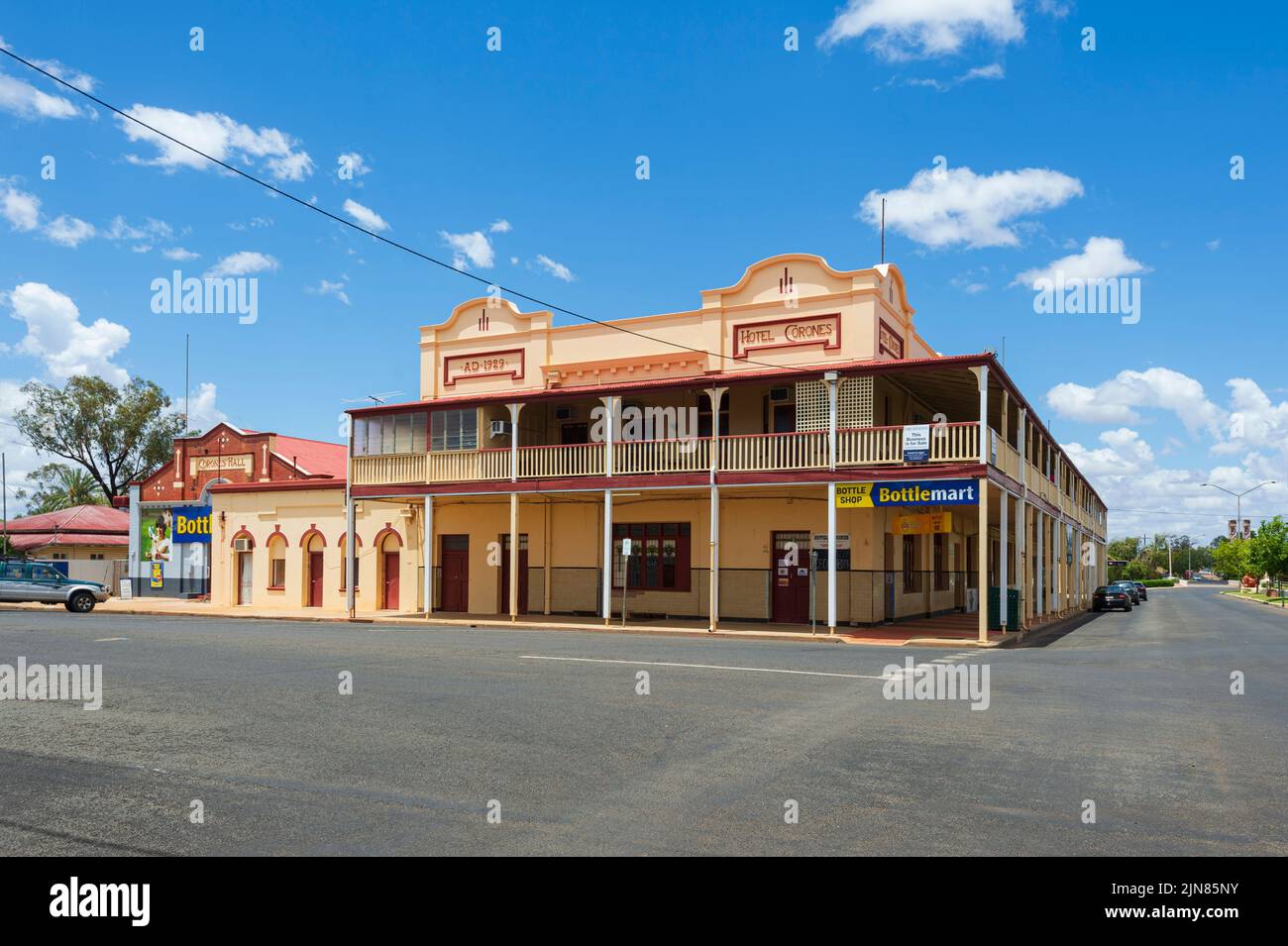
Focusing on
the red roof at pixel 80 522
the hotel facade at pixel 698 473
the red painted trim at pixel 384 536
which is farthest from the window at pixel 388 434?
the red roof at pixel 80 522

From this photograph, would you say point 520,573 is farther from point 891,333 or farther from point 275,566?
point 891,333

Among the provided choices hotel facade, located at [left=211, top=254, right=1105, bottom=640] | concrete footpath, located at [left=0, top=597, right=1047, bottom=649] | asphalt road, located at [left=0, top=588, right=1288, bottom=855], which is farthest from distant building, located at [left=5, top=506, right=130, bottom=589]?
asphalt road, located at [left=0, top=588, right=1288, bottom=855]

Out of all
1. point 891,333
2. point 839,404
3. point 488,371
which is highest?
point 891,333

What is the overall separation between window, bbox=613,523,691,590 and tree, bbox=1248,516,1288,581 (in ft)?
169

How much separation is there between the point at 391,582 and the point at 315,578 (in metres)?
3.96

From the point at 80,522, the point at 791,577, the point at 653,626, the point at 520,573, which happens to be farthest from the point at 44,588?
the point at 791,577

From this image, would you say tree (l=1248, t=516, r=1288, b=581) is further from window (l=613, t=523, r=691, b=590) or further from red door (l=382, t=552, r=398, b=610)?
red door (l=382, t=552, r=398, b=610)

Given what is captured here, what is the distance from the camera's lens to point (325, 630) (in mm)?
24000

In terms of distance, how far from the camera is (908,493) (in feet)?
75.5

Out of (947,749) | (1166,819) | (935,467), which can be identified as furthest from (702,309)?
(1166,819)

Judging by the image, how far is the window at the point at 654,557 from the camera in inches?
1166

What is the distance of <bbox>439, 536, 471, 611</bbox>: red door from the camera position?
33.4m
